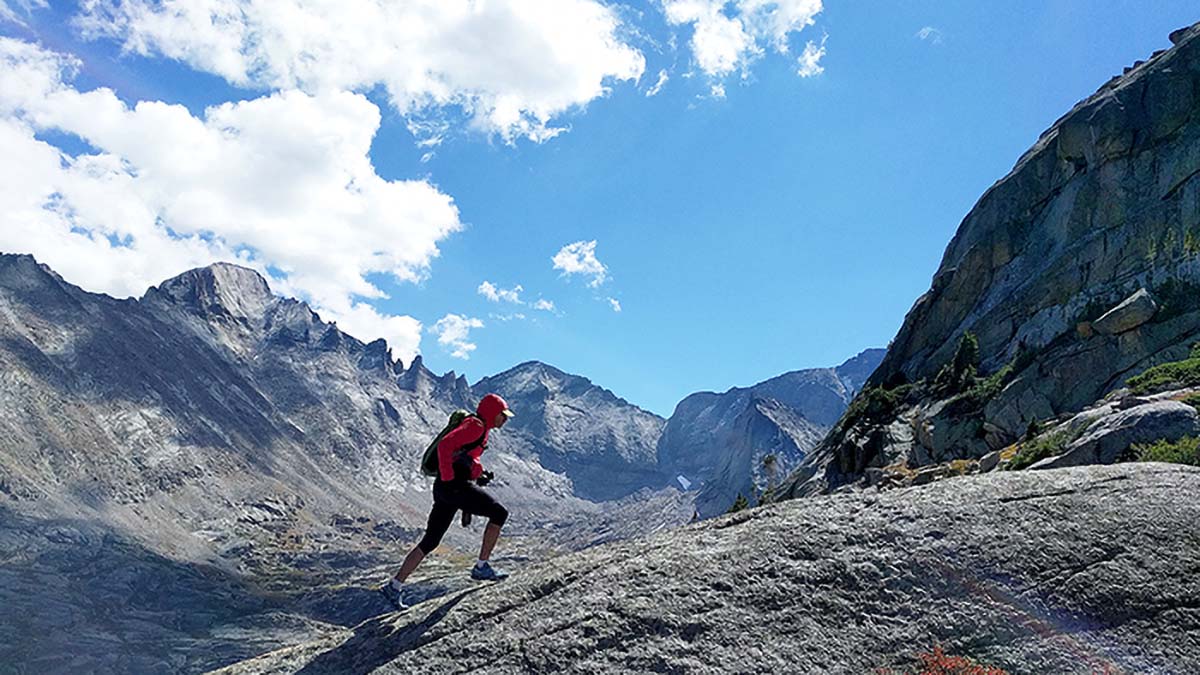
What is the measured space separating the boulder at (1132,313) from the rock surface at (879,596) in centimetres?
4484

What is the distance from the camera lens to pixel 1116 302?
53.4 meters

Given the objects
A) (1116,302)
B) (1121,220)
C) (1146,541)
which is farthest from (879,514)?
(1121,220)

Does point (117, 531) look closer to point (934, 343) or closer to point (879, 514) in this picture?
point (934, 343)

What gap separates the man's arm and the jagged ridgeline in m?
31.2

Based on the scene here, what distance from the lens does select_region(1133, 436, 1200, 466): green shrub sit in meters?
11.8

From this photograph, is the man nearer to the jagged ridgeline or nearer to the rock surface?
the rock surface

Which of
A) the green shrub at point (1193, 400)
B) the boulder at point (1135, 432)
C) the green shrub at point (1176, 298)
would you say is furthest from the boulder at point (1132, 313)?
the boulder at point (1135, 432)

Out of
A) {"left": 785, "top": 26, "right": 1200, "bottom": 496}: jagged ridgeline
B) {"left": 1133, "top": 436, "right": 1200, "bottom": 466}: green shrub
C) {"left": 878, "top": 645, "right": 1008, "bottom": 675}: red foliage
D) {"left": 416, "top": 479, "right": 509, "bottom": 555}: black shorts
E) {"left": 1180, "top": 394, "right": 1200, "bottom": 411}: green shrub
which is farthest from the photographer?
{"left": 785, "top": 26, "right": 1200, "bottom": 496}: jagged ridgeline

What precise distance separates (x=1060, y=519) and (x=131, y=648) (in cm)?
16057

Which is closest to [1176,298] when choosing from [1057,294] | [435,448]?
[1057,294]

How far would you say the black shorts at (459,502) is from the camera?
11016mm

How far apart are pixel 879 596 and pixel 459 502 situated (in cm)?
578

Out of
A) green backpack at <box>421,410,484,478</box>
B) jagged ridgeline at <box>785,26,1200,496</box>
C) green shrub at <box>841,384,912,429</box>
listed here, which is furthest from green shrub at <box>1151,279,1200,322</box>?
green backpack at <box>421,410,484,478</box>

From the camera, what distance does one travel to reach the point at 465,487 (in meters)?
11.1
